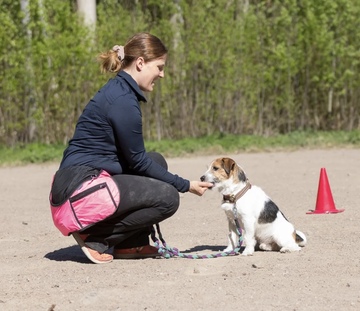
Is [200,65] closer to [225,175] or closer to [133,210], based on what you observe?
[225,175]

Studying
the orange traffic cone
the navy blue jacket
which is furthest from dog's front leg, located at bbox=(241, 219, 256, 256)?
the orange traffic cone

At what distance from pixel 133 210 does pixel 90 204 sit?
1.28 ft

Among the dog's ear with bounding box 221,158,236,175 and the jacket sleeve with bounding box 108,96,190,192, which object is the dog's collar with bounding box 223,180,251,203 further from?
the jacket sleeve with bounding box 108,96,190,192

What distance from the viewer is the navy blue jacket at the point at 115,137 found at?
7219 mm

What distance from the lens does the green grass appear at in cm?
1705

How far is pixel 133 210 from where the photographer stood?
24.3 feet

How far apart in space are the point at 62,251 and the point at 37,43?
10.6 m

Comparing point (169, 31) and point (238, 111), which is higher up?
point (169, 31)

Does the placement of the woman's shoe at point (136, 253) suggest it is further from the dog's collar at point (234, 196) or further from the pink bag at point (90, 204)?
the dog's collar at point (234, 196)

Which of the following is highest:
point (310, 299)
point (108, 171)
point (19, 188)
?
point (108, 171)

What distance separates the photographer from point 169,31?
19.2 meters

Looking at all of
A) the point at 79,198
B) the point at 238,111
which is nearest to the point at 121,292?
the point at 79,198

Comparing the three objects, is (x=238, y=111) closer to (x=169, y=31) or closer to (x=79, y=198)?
(x=169, y=31)

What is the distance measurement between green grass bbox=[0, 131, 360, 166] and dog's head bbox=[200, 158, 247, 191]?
31.6 feet
